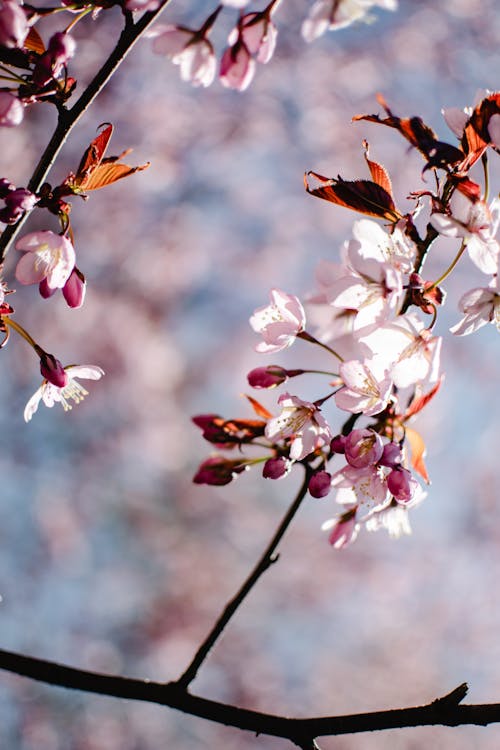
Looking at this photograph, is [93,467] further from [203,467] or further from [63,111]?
[63,111]

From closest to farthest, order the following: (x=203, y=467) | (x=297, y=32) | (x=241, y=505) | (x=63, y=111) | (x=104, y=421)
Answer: (x=63, y=111) < (x=203, y=467) < (x=297, y=32) < (x=104, y=421) < (x=241, y=505)

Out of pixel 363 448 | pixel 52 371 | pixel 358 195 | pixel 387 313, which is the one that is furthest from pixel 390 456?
pixel 52 371

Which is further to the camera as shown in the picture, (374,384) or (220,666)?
(220,666)

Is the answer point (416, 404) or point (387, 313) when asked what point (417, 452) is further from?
point (387, 313)

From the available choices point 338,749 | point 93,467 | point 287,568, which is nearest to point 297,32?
point 93,467

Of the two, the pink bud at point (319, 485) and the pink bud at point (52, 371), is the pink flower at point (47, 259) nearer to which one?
the pink bud at point (52, 371)

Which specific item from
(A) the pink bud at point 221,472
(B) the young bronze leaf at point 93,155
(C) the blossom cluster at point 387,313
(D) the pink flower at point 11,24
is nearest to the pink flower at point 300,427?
(C) the blossom cluster at point 387,313
